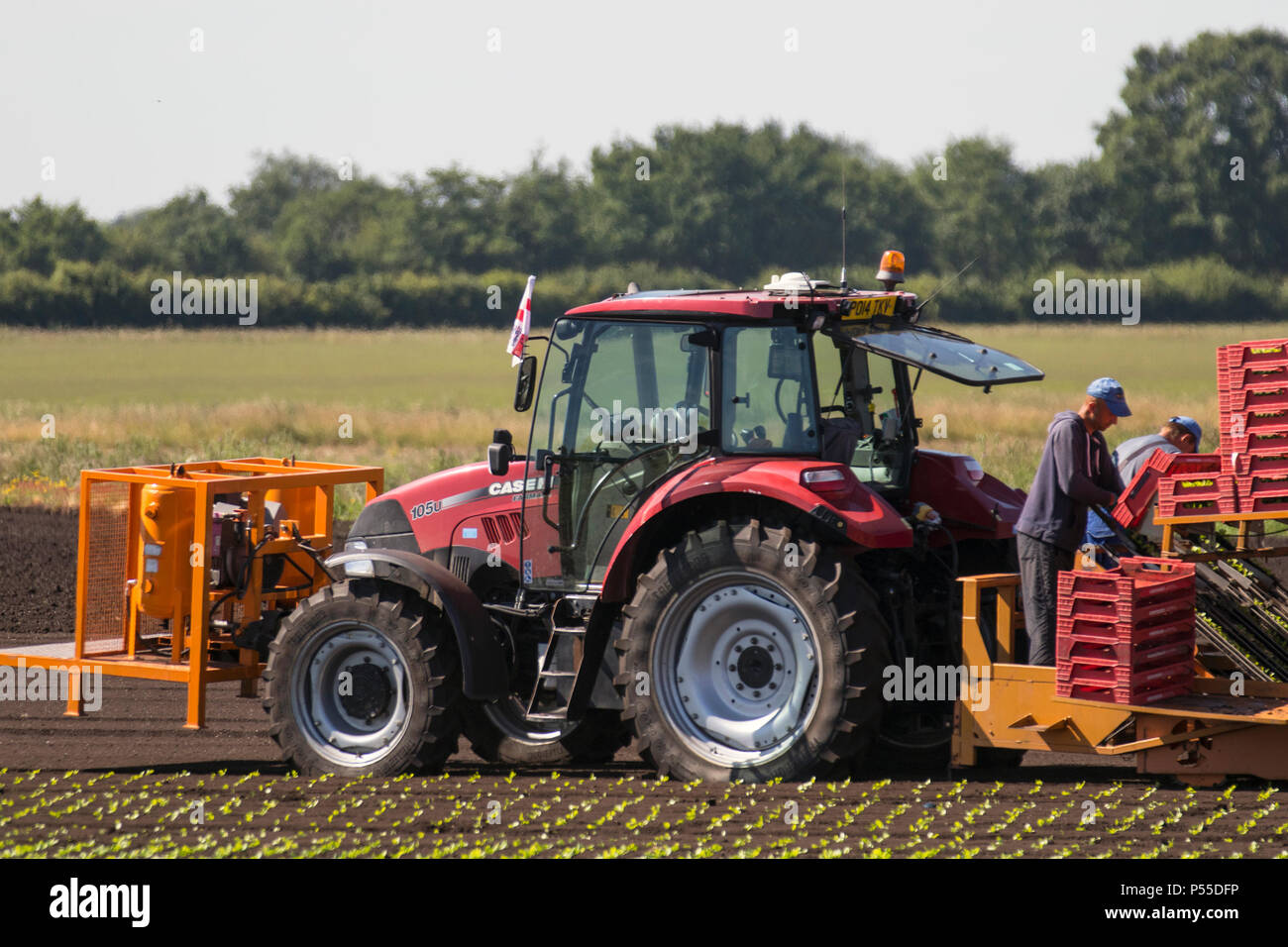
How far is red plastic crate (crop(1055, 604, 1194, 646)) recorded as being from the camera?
7070 mm

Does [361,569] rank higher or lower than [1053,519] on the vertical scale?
lower

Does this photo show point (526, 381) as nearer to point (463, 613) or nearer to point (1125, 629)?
point (463, 613)

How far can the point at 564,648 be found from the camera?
809 centimetres

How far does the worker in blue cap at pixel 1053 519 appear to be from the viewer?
7.50 m

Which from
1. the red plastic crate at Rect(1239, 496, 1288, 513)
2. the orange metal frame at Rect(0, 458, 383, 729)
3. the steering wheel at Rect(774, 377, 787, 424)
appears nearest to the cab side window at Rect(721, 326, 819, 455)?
the steering wheel at Rect(774, 377, 787, 424)

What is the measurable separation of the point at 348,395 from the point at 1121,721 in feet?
105

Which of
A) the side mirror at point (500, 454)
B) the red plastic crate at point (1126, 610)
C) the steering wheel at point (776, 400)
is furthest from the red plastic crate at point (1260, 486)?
the side mirror at point (500, 454)

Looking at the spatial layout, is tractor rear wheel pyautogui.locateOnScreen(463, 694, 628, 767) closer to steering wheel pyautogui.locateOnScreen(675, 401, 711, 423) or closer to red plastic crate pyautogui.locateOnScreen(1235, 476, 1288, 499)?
steering wheel pyautogui.locateOnScreen(675, 401, 711, 423)

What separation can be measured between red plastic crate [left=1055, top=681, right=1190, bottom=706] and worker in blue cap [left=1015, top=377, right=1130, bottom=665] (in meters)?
0.30

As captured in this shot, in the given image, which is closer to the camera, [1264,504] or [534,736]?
[1264,504]

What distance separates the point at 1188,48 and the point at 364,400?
42.0m

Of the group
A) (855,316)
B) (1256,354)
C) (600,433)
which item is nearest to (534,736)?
(600,433)

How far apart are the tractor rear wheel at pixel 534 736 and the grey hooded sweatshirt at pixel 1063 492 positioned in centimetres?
235

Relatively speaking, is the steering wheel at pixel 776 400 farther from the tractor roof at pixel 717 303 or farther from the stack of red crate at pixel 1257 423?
the stack of red crate at pixel 1257 423
